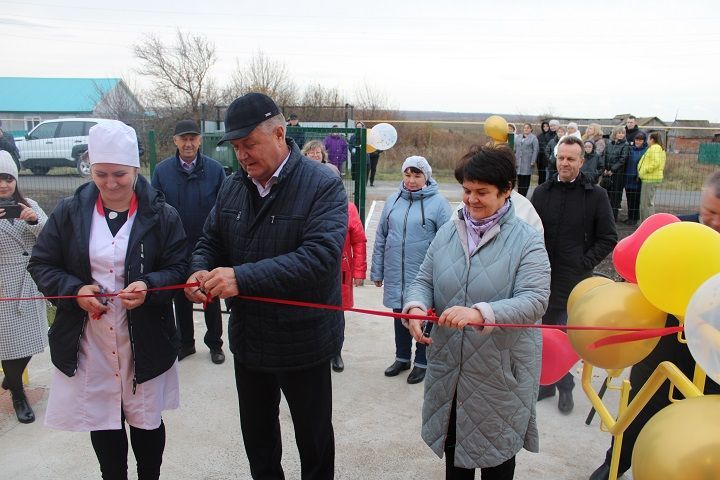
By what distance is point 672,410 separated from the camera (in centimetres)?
178

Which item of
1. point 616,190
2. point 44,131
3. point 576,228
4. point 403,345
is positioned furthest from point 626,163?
point 44,131

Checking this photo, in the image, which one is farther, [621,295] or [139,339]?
[139,339]

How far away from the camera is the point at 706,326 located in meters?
1.73

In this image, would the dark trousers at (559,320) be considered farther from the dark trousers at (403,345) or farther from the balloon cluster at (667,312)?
the balloon cluster at (667,312)

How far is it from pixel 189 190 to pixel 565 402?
3.27m

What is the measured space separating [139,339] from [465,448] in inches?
59.4

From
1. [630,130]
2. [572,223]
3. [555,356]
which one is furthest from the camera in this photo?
[630,130]


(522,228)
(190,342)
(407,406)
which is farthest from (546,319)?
(190,342)

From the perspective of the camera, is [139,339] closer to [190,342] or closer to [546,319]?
[190,342]

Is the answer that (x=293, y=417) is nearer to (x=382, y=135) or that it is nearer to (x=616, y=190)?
(x=382, y=135)

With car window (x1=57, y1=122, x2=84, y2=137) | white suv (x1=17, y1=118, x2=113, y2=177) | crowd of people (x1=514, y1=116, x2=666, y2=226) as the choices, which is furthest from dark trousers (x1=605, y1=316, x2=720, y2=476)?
car window (x1=57, y1=122, x2=84, y2=137)

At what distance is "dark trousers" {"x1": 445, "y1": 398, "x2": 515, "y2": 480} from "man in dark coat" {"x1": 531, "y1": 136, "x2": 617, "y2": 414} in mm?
1731

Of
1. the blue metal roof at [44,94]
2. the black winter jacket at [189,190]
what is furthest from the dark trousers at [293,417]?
the blue metal roof at [44,94]

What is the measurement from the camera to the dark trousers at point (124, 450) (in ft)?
8.70
